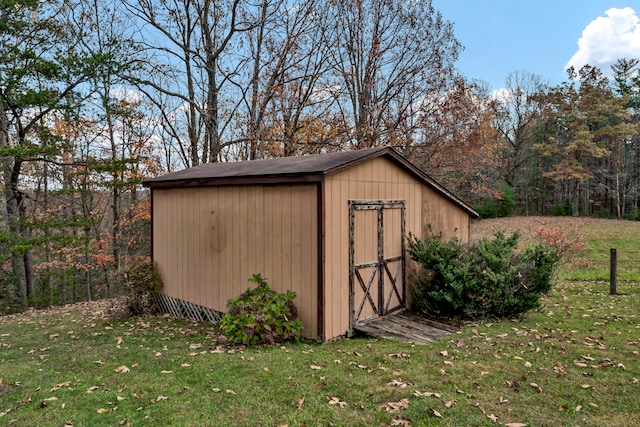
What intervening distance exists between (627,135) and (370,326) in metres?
30.5

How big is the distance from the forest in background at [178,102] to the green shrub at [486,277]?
8.88m

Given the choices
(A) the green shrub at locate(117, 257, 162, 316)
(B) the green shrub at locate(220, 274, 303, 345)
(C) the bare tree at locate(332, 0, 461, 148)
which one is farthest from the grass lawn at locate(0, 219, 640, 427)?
(C) the bare tree at locate(332, 0, 461, 148)

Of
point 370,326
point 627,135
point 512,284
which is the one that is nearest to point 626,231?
point 627,135

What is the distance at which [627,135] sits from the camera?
27.5 metres

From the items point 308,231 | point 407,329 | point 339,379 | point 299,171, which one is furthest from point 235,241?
point 339,379

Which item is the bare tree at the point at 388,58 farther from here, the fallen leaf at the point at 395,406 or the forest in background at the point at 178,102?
the fallen leaf at the point at 395,406

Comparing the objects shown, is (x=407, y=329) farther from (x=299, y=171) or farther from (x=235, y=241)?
(x=235, y=241)

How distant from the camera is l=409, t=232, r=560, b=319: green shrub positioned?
21.2 ft

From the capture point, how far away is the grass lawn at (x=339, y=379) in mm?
3453

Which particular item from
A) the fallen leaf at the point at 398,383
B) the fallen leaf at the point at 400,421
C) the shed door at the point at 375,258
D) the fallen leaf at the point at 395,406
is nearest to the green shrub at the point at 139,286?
the shed door at the point at 375,258

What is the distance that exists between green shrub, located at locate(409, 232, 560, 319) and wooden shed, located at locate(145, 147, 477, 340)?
0.73 m

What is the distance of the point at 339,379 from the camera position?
4.23 meters

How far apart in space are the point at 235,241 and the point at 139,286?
2868mm

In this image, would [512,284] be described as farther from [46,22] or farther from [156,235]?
[46,22]
